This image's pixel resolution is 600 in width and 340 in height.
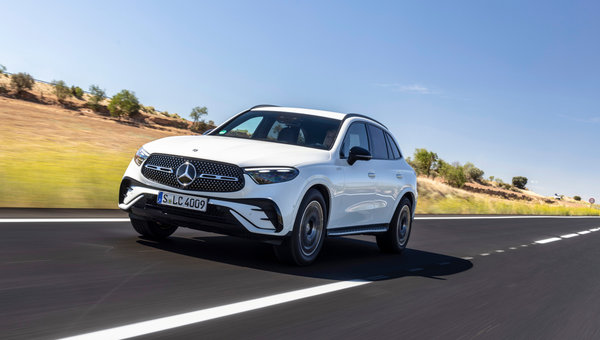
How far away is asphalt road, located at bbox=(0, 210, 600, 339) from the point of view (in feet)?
13.9

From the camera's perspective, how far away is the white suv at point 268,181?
6.16 meters

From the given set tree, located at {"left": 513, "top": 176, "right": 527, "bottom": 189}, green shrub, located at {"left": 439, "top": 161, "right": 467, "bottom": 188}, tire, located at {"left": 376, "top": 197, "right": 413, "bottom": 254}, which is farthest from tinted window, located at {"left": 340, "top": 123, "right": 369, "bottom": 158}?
tree, located at {"left": 513, "top": 176, "right": 527, "bottom": 189}

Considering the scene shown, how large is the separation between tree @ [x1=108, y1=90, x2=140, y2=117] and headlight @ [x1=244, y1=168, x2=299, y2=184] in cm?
6424

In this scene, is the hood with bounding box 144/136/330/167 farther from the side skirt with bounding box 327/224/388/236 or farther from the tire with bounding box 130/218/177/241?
the tire with bounding box 130/218/177/241

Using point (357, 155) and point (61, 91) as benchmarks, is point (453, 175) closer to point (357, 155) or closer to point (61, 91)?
point (61, 91)

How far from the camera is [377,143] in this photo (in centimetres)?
879

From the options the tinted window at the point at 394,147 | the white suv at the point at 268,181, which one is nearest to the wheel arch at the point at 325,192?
the white suv at the point at 268,181

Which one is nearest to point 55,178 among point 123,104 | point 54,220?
point 54,220

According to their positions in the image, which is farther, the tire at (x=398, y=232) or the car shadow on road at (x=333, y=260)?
the tire at (x=398, y=232)

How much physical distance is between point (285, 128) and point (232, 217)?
1988 millimetres

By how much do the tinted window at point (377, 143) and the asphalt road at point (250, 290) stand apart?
1.40 metres

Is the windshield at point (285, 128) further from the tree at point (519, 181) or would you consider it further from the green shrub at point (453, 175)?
the tree at point (519, 181)

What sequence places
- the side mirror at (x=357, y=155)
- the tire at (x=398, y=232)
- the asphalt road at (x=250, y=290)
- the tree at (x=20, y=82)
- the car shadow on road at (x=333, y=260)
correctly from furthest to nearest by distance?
1. the tree at (x=20, y=82)
2. the tire at (x=398, y=232)
3. the side mirror at (x=357, y=155)
4. the car shadow on road at (x=333, y=260)
5. the asphalt road at (x=250, y=290)

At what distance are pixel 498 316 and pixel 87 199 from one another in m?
7.66
